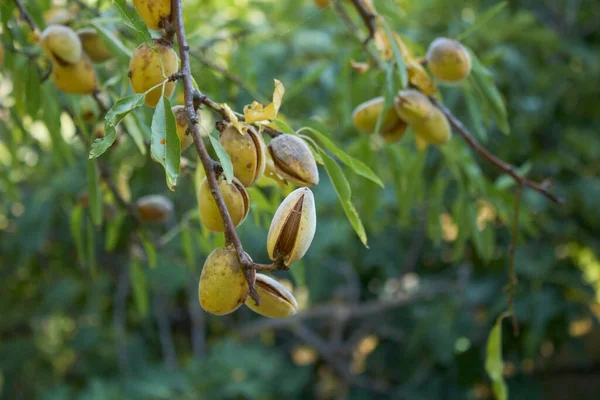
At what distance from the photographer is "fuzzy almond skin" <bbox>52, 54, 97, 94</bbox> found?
2.73 ft

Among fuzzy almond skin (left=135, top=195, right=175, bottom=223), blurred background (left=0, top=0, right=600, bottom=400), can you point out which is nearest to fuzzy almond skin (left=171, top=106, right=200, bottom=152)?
fuzzy almond skin (left=135, top=195, right=175, bottom=223)

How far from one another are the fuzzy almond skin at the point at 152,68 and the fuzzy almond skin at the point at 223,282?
176 millimetres

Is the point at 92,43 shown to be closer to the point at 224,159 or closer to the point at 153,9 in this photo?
the point at 153,9

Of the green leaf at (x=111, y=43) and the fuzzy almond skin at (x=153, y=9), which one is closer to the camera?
the fuzzy almond skin at (x=153, y=9)

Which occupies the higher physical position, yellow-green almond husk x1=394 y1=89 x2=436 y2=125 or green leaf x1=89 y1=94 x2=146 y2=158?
green leaf x1=89 y1=94 x2=146 y2=158

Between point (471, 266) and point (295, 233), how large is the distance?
186 cm

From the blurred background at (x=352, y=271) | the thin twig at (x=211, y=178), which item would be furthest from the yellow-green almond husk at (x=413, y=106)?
the blurred background at (x=352, y=271)

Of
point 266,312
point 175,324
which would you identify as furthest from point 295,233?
point 175,324

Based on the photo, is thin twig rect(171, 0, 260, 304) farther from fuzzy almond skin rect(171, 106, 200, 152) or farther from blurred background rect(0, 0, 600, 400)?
blurred background rect(0, 0, 600, 400)

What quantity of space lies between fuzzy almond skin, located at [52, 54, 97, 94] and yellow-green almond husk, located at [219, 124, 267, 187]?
1.05 ft

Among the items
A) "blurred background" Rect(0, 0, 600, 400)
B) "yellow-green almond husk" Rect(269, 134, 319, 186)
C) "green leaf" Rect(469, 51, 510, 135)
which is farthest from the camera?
"blurred background" Rect(0, 0, 600, 400)

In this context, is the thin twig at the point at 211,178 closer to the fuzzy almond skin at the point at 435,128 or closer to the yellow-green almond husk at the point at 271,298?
the yellow-green almond husk at the point at 271,298

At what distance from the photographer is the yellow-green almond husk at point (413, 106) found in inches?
34.3

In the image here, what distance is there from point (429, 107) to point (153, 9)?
1.32 feet
